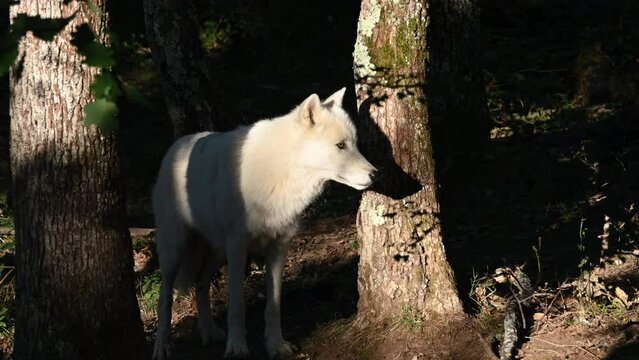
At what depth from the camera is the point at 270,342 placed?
6844mm

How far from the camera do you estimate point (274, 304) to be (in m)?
6.91

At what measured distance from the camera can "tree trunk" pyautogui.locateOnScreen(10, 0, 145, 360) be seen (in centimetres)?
561

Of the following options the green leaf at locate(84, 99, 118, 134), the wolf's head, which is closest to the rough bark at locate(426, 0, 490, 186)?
the wolf's head

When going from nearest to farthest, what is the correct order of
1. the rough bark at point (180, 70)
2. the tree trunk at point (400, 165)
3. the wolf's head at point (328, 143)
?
1. the tree trunk at point (400, 165)
2. the wolf's head at point (328, 143)
3. the rough bark at point (180, 70)

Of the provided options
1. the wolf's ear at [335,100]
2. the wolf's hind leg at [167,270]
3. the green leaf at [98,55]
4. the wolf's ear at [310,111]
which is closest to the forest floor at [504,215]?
the green leaf at [98,55]

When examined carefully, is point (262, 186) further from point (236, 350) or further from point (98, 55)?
point (98, 55)

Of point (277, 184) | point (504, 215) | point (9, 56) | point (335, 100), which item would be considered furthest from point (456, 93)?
point (9, 56)

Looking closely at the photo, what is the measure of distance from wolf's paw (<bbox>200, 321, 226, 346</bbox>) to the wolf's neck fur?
1192 mm

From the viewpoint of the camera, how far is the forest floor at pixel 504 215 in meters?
6.40

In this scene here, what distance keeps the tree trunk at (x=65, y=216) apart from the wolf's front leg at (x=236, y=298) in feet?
2.66

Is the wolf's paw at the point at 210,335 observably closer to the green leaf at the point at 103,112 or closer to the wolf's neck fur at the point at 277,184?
the wolf's neck fur at the point at 277,184

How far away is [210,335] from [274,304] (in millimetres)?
824

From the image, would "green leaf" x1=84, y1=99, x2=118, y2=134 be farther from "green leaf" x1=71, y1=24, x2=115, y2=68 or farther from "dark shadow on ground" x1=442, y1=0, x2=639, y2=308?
"dark shadow on ground" x1=442, y1=0, x2=639, y2=308

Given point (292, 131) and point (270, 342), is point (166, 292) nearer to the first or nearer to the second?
point (270, 342)
